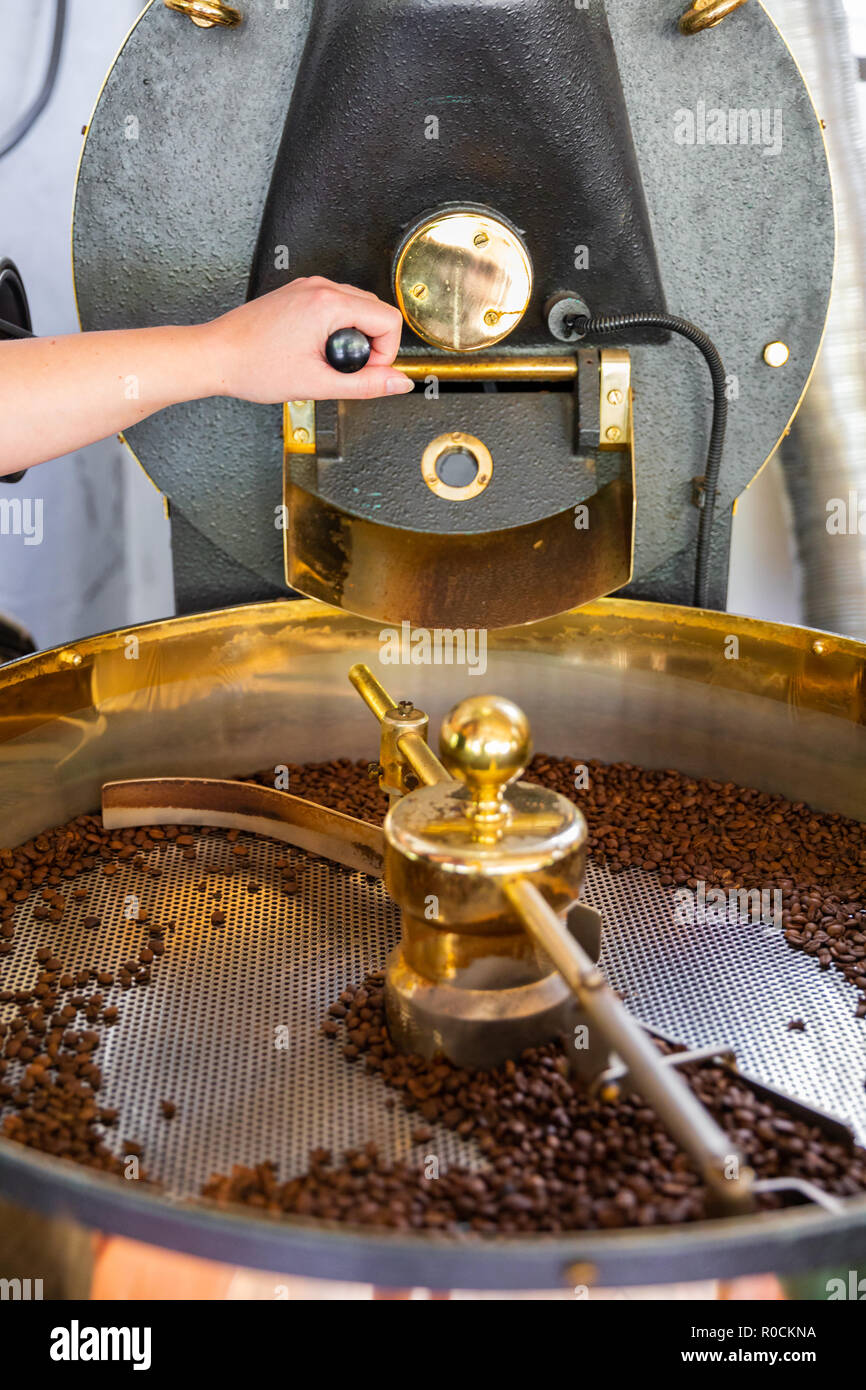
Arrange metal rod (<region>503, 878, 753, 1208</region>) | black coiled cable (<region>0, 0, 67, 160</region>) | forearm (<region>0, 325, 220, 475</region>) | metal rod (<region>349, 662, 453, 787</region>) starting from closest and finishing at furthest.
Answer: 1. metal rod (<region>503, 878, 753, 1208</region>)
2. metal rod (<region>349, 662, 453, 787</region>)
3. forearm (<region>0, 325, 220, 475</region>)
4. black coiled cable (<region>0, 0, 67, 160</region>)

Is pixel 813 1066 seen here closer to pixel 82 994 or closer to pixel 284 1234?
pixel 284 1234

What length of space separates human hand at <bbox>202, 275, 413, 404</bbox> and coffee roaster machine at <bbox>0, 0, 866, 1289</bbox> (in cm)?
11

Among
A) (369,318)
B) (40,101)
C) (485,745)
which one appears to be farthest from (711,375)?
(40,101)

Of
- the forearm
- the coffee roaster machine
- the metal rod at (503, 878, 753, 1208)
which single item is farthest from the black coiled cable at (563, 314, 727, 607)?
the metal rod at (503, 878, 753, 1208)

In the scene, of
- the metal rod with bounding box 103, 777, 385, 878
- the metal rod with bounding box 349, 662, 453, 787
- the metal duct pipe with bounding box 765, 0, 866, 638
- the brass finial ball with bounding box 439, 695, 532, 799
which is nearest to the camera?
the brass finial ball with bounding box 439, 695, 532, 799

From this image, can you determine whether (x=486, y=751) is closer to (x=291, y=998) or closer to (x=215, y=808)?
(x=291, y=998)

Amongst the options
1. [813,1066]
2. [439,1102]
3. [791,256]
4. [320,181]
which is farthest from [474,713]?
[791,256]

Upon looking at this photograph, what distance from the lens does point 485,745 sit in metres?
0.74

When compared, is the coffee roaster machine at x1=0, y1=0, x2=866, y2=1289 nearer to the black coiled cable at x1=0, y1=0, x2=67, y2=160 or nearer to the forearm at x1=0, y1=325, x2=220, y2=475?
the forearm at x1=0, y1=325, x2=220, y2=475

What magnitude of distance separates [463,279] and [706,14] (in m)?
0.35

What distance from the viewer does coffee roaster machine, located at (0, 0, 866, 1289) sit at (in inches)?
39.7

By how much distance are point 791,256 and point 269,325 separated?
586 mm

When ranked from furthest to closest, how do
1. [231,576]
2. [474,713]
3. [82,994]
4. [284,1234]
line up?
[231,576] < [82,994] < [474,713] < [284,1234]

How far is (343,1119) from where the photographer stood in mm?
801
